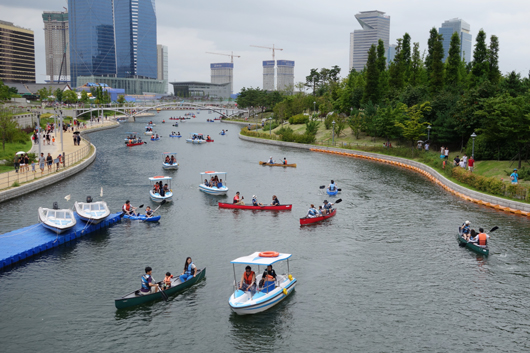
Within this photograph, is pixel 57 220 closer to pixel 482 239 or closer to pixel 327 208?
pixel 327 208

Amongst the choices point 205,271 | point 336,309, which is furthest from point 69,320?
point 336,309

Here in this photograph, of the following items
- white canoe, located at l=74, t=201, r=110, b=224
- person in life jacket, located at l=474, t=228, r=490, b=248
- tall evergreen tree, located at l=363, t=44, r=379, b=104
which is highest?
tall evergreen tree, located at l=363, t=44, r=379, b=104

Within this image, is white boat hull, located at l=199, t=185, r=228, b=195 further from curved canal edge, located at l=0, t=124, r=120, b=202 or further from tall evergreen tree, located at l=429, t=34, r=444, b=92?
tall evergreen tree, located at l=429, t=34, r=444, b=92

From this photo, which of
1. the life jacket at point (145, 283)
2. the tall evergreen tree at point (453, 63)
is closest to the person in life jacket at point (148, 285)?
the life jacket at point (145, 283)

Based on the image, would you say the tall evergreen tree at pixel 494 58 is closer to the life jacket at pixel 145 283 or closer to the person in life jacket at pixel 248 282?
the person in life jacket at pixel 248 282

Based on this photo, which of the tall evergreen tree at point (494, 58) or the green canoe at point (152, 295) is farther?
the tall evergreen tree at point (494, 58)

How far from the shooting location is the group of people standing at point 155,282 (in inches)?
1036

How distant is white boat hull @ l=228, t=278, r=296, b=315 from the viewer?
81.4ft

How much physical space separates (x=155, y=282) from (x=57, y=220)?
14.6 m

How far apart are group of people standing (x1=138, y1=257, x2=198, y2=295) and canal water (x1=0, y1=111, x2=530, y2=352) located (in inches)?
33.7

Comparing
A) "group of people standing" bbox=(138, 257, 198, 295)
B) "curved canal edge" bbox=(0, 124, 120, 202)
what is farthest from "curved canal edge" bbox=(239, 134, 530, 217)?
"curved canal edge" bbox=(0, 124, 120, 202)

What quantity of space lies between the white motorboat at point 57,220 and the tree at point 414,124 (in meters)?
62.9

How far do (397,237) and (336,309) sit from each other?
48.4 feet

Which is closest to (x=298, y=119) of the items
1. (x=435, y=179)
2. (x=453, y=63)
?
(x=453, y=63)
